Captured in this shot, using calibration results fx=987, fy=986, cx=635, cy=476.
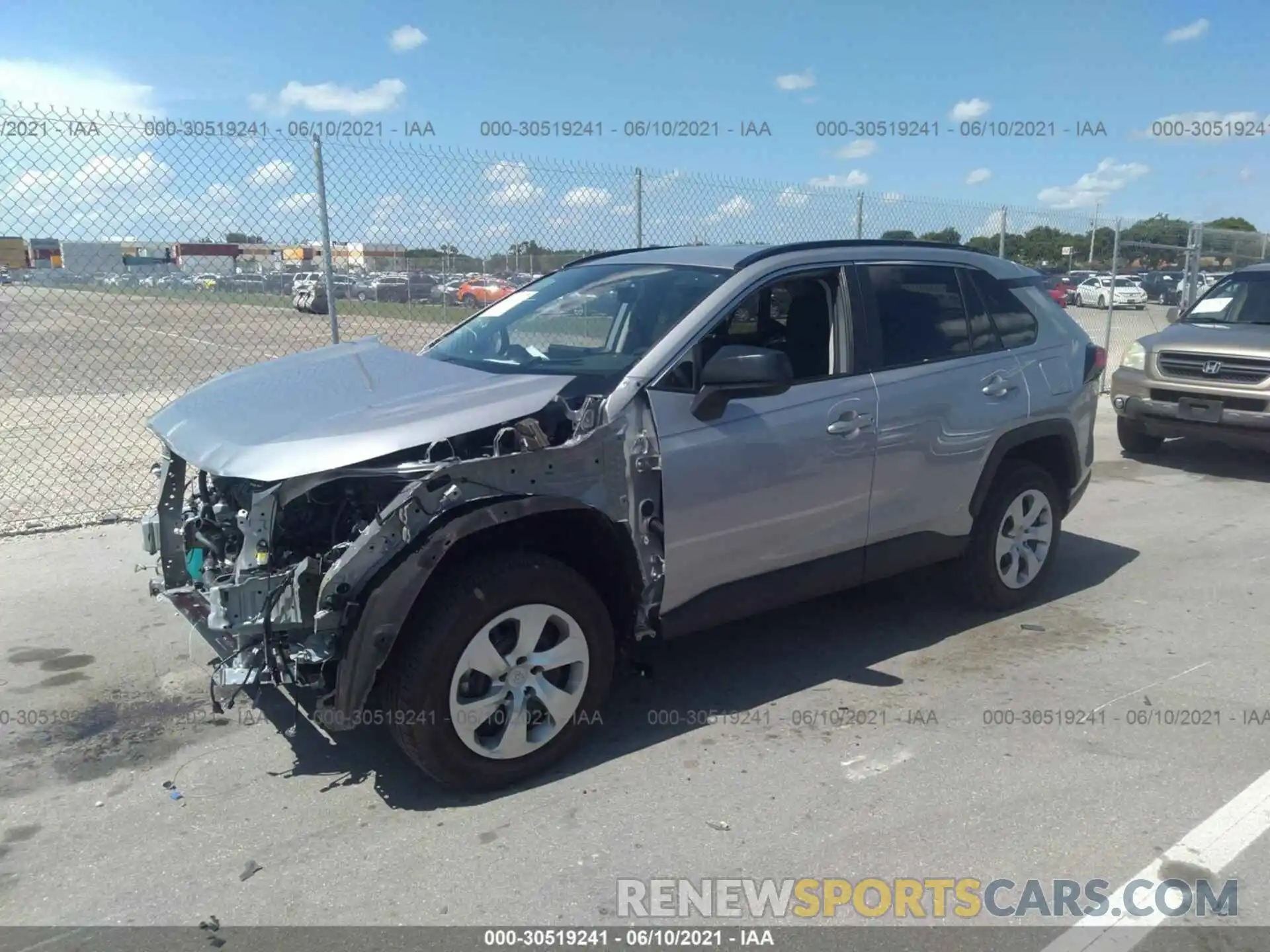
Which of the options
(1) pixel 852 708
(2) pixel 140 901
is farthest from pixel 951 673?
(2) pixel 140 901

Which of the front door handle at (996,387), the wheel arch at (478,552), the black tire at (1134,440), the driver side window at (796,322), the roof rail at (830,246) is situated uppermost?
the roof rail at (830,246)

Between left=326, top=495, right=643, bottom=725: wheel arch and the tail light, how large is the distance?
3251 millimetres

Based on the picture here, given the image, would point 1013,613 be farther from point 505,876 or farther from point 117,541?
point 117,541

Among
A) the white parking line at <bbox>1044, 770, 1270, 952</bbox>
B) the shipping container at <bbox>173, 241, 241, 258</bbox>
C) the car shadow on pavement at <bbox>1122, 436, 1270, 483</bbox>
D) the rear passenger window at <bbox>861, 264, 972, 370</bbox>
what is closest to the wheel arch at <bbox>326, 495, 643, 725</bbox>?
the rear passenger window at <bbox>861, 264, 972, 370</bbox>

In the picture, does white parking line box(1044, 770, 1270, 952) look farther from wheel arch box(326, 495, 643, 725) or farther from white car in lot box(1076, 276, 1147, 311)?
white car in lot box(1076, 276, 1147, 311)

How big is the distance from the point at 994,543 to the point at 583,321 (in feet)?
7.98

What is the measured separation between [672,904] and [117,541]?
193 inches

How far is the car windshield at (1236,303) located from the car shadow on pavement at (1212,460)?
1181 millimetres

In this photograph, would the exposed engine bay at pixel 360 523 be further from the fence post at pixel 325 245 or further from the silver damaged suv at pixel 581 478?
the fence post at pixel 325 245

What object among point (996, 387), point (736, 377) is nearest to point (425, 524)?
point (736, 377)

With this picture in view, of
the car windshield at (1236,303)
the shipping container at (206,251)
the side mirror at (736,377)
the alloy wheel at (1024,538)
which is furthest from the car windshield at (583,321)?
the car windshield at (1236,303)

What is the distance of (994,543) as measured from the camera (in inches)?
202

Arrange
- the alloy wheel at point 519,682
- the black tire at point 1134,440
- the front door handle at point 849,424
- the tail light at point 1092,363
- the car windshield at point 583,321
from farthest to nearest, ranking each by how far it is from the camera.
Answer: the black tire at point 1134,440
the tail light at point 1092,363
the front door handle at point 849,424
the car windshield at point 583,321
the alloy wheel at point 519,682
